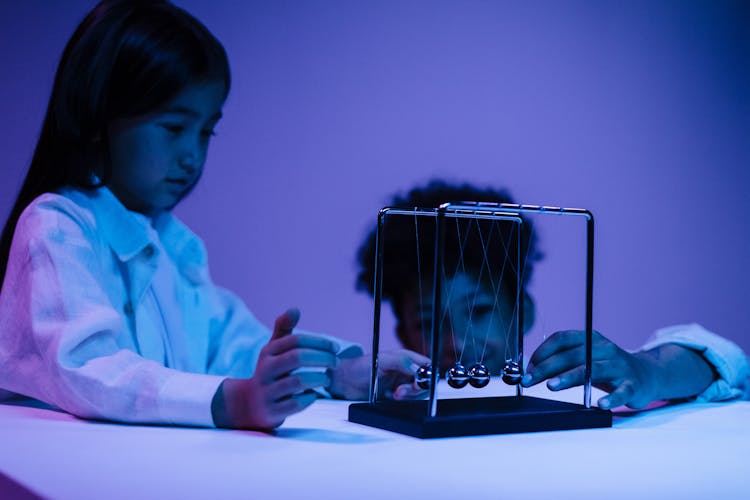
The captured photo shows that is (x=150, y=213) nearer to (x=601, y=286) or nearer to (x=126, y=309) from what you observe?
(x=126, y=309)

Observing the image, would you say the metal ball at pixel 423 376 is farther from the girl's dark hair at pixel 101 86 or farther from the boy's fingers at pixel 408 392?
the girl's dark hair at pixel 101 86

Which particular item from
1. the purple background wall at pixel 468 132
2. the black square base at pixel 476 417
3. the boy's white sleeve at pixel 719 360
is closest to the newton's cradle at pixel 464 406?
the black square base at pixel 476 417

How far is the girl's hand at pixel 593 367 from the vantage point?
2.64 feet

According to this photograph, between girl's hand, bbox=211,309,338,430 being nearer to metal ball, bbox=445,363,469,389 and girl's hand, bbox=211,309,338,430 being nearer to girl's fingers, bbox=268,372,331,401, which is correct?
girl's fingers, bbox=268,372,331,401

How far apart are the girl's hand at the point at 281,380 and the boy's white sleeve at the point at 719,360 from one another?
0.52m

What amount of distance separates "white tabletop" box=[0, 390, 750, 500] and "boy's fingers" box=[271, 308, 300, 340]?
0.27 feet

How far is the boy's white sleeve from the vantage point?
94 cm

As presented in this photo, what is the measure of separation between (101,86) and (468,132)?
43.6 inches

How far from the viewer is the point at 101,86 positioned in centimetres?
91

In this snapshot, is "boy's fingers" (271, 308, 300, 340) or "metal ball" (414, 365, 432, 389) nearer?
"boy's fingers" (271, 308, 300, 340)

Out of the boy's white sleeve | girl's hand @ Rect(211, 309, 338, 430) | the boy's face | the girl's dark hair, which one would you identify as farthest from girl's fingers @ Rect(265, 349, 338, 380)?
the boy's face

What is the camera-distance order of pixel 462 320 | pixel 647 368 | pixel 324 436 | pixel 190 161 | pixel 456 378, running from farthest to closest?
1. pixel 462 320
2. pixel 190 161
3. pixel 647 368
4. pixel 456 378
5. pixel 324 436

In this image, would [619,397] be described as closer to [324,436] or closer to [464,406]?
[464,406]

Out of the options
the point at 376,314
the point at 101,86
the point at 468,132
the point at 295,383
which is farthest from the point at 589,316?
the point at 468,132
